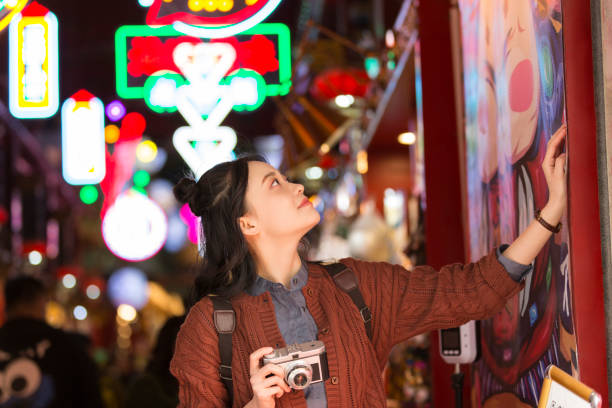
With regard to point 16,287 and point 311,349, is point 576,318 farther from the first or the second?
point 16,287

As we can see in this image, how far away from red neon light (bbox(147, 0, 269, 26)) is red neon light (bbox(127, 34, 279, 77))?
21 cm

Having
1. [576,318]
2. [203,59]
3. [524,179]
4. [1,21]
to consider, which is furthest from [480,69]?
[1,21]

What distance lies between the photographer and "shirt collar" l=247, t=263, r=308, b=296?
2.87 meters

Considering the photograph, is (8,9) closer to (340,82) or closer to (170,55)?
(170,55)

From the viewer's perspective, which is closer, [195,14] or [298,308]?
[298,308]

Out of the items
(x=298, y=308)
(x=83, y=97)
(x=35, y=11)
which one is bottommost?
(x=298, y=308)

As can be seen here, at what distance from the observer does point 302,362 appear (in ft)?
8.16

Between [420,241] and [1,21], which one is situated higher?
[1,21]

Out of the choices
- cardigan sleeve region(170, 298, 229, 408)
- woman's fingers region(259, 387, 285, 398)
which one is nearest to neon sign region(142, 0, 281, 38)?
cardigan sleeve region(170, 298, 229, 408)

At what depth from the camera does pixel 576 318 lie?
7.44 ft

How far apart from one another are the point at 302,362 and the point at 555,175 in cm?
101

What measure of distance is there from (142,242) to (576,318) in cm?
636

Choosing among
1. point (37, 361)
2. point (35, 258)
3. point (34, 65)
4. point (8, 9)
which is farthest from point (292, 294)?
point (35, 258)

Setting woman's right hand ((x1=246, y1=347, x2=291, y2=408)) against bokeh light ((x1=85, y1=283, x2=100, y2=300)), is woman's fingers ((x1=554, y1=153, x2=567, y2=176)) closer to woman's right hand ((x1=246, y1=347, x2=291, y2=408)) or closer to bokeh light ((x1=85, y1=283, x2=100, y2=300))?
woman's right hand ((x1=246, y1=347, x2=291, y2=408))
